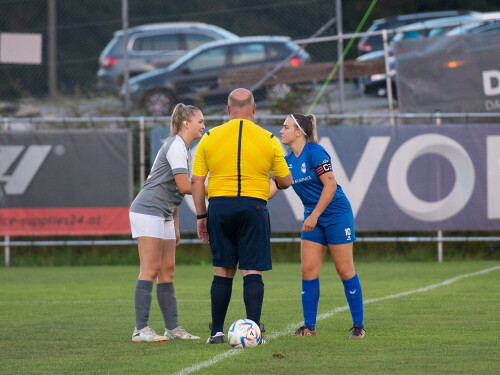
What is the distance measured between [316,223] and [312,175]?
400 mm

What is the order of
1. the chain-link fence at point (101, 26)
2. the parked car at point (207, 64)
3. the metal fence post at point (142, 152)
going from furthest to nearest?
the parked car at point (207, 64)
the chain-link fence at point (101, 26)
the metal fence post at point (142, 152)

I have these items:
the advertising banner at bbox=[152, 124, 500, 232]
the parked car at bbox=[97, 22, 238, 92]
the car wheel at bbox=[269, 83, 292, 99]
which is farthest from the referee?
the parked car at bbox=[97, 22, 238, 92]

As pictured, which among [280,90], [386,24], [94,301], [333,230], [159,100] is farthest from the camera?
[386,24]

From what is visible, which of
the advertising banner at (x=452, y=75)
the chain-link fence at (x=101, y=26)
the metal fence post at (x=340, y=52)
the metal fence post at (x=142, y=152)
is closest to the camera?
the metal fence post at (x=142, y=152)

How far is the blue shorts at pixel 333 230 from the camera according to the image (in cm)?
791

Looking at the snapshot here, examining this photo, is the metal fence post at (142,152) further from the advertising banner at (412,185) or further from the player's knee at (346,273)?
the player's knee at (346,273)

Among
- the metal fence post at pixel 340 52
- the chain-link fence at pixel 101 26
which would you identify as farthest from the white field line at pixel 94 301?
the metal fence post at pixel 340 52

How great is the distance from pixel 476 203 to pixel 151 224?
938 centimetres

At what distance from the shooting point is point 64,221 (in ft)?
52.7

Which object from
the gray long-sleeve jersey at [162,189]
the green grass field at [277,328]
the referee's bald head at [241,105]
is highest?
the referee's bald head at [241,105]

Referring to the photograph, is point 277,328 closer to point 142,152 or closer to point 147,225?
point 147,225

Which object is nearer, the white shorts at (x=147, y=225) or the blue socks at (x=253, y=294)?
the blue socks at (x=253, y=294)

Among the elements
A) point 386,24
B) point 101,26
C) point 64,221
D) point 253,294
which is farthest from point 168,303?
point 101,26

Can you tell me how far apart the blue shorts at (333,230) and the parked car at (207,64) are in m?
12.9
